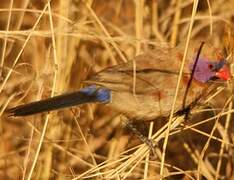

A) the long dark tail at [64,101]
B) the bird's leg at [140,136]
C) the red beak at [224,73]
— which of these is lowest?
the bird's leg at [140,136]

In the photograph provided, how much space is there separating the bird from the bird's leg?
16cm

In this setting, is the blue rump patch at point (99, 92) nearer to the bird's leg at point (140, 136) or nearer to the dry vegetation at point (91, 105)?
the dry vegetation at point (91, 105)

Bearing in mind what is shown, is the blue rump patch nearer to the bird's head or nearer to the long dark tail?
the long dark tail

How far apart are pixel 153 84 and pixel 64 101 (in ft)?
2.02

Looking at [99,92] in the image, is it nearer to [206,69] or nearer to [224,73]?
[206,69]

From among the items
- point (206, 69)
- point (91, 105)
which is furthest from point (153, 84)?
point (91, 105)

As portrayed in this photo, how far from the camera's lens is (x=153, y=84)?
13.6 feet

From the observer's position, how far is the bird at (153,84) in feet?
A: 13.5

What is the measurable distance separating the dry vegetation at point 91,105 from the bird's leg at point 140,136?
45 millimetres

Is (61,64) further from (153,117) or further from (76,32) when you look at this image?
(153,117)

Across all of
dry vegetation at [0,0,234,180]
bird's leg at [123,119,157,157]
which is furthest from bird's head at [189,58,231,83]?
bird's leg at [123,119,157,157]

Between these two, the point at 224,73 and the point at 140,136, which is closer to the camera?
the point at 224,73

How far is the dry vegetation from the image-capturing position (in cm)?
395

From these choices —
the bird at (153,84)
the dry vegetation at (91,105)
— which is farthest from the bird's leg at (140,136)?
the bird at (153,84)
